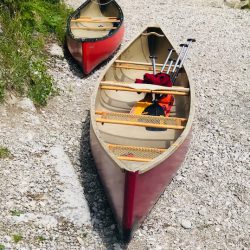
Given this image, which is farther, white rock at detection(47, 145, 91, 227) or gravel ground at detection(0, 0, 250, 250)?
white rock at detection(47, 145, 91, 227)

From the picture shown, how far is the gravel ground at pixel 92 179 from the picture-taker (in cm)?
695

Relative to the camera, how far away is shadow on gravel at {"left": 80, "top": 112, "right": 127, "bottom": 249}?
6.95 m

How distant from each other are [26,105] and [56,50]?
323cm

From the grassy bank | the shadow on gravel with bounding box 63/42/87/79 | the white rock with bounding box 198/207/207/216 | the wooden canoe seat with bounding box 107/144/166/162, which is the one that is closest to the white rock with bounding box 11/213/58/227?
the wooden canoe seat with bounding box 107/144/166/162

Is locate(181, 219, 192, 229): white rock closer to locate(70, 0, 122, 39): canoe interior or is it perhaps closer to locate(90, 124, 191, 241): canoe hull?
locate(90, 124, 191, 241): canoe hull

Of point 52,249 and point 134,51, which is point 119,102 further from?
point 52,249

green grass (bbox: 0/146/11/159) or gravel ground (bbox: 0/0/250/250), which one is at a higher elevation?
green grass (bbox: 0/146/11/159)

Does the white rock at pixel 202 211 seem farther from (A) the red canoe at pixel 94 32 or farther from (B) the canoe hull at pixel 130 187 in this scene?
(A) the red canoe at pixel 94 32

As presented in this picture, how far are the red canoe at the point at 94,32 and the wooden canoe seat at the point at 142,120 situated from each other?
314 cm

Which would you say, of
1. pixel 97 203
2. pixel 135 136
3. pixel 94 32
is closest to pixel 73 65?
pixel 94 32

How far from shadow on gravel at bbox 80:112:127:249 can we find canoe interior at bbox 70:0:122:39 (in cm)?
477

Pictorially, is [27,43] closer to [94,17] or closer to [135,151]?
[94,17]

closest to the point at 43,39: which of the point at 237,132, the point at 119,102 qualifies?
the point at 119,102

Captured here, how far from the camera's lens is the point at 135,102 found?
9.76 meters
